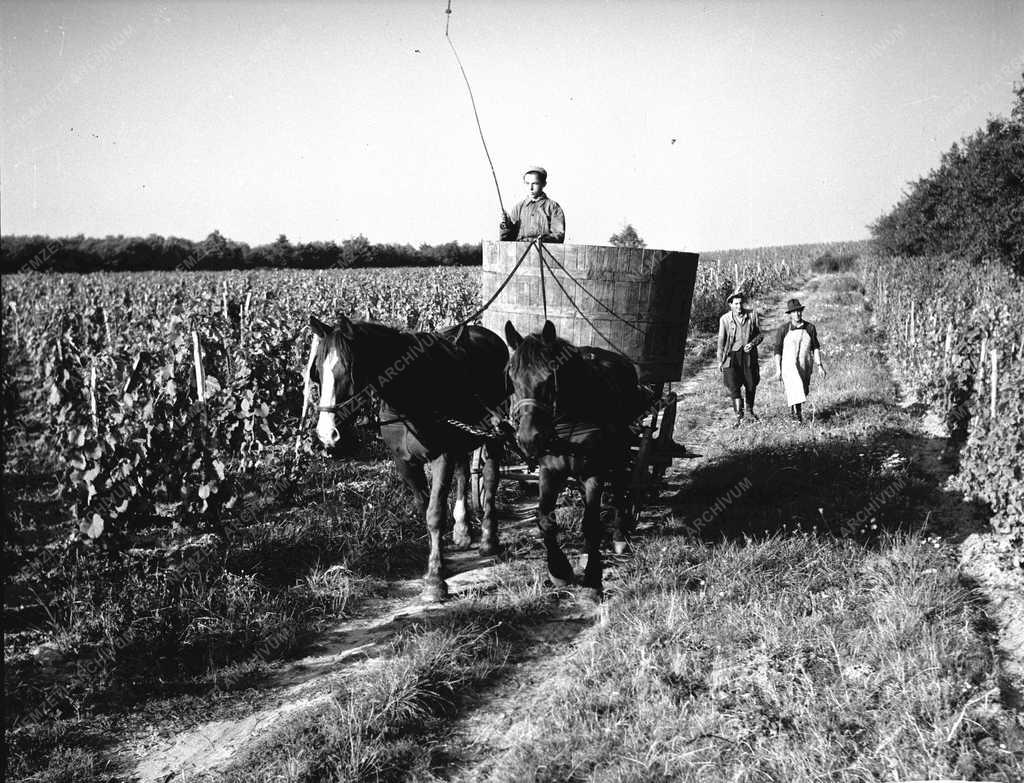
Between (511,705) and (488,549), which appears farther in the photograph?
(488,549)

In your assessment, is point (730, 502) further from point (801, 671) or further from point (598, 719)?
point (598, 719)

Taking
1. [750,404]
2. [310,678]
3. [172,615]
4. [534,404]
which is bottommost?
[310,678]

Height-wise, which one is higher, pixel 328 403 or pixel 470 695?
pixel 328 403

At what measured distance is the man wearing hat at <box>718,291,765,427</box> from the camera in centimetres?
1020

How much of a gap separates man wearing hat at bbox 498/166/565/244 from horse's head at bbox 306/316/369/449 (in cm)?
280

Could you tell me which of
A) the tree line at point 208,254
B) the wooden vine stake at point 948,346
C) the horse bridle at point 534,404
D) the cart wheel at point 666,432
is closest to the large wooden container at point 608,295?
the cart wheel at point 666,432

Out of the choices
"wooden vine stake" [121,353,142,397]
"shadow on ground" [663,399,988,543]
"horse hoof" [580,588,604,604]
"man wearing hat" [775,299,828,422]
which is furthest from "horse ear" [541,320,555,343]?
"man wearing hat" [775,299,828,422]

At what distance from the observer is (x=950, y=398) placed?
353 inches

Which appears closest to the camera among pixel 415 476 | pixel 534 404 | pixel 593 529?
pixel 534 404

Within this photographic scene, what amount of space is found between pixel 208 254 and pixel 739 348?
53598mm

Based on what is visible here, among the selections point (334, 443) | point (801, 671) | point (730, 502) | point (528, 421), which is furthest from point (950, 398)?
point (334, 443)

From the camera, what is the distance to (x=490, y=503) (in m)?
6.07

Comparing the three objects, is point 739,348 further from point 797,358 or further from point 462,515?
point 462,515

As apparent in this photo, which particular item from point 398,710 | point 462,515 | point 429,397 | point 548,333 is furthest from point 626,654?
point 462,515
